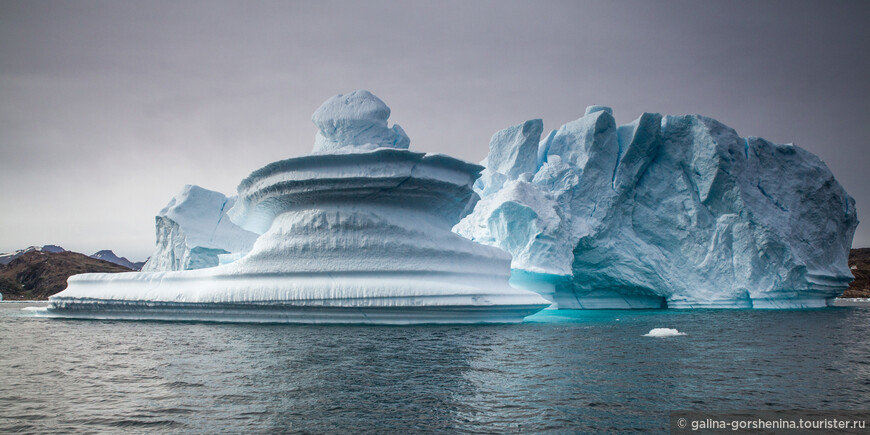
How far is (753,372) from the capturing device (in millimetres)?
4258

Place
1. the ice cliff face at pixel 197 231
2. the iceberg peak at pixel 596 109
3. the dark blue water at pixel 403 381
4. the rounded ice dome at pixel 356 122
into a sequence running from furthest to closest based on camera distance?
1. the iceberg peak at pixel 596 109
2. the ice cliff face at pixel 197 231
3. the rounded ice dome at pixel 356 122
4. the dark blue water at pixel 403 381

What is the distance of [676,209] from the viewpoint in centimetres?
1529

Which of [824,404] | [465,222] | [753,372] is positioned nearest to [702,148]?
[465,222]

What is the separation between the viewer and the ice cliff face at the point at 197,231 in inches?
577

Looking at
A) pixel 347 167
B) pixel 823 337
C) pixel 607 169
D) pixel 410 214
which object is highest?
pixel 607 169

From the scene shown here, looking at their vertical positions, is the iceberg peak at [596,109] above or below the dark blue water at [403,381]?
above

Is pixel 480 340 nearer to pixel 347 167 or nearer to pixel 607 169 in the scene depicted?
pixel 347 167

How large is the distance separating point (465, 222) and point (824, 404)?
1228 cm

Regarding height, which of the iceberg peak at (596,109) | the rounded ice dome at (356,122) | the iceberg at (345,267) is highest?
the iceberg peak at (596,109)

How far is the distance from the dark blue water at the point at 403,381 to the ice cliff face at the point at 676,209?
8406mm

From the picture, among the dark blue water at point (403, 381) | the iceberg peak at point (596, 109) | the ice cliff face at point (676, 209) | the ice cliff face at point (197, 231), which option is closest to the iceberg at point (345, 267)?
the dark blue water at point (403, 381)

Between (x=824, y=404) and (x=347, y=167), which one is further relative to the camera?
(x=347, y=167)

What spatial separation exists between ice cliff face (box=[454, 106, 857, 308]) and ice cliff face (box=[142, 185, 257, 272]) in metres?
6.41

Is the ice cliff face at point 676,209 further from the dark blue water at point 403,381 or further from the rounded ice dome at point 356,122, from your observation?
the dark blue water at point 403,381
